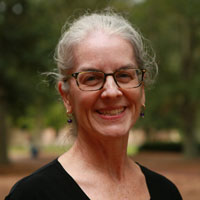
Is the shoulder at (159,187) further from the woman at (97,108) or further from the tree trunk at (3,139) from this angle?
the tree trunk at (3,139)

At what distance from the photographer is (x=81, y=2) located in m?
23.0

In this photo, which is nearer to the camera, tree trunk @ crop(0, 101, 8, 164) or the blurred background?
the blurred background

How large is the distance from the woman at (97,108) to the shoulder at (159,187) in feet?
0.08

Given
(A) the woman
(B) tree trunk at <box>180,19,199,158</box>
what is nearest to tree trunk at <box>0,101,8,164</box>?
(B) tree trunk at <box>180,19,199,158</box>

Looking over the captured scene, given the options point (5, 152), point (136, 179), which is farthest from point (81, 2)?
point (136, 179)

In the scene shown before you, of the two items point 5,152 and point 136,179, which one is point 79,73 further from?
point 5,152

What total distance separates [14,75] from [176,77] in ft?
31.3

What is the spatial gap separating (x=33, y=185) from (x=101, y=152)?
1.41 feet

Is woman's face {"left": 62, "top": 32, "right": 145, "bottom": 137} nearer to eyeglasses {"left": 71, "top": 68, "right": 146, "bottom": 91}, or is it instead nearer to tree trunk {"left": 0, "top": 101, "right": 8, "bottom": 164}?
eyeglasses {"left": 71, "top": 68, "right": 146, "bottom": 91}

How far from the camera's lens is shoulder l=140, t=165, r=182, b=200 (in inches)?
81.2

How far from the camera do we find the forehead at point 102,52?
1.77m

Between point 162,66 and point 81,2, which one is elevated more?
point 81,2

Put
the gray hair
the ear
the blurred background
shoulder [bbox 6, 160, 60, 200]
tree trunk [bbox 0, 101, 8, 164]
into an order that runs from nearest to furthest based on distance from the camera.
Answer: shoulder [bbox 6, 160, 60, 200]
the gray hair
the ear
the blurred background
tree trunk [bbox 0, 101, 8, 164]

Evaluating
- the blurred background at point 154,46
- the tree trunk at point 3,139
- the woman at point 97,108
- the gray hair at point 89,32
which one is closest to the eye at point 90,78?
the woman at point 97,108
